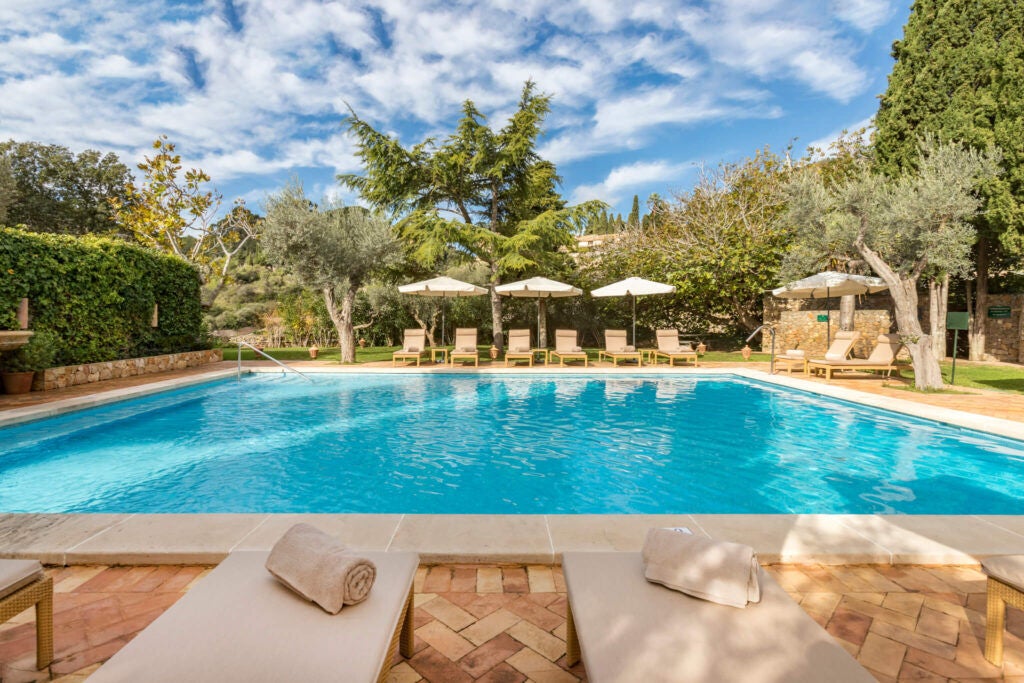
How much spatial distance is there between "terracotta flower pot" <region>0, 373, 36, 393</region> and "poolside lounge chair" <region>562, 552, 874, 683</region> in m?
11.3

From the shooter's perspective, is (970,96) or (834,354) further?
(970,96)

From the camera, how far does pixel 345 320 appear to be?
575 inches

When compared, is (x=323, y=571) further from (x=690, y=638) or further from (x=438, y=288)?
(x=438, y=288)

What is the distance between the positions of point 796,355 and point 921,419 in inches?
205

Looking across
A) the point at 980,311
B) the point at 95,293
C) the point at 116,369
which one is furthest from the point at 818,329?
the point at 95,293

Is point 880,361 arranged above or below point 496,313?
below

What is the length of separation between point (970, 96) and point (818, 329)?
286 inches

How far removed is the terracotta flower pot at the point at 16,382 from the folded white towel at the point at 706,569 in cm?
1157

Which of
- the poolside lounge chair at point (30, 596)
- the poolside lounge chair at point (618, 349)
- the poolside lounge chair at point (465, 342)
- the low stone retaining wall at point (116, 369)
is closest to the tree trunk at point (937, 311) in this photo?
the poolside lounge chair at point (618, 349)

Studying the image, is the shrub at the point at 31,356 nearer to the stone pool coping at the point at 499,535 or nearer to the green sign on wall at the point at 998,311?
the stone pool coping at the point at 499,535

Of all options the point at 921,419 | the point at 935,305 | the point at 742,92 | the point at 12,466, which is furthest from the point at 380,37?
the point at 935,305

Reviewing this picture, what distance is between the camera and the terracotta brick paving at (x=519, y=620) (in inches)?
74.5

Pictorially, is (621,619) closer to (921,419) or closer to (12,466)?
(12,466)

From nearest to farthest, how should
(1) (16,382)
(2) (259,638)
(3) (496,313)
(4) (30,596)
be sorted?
1. (2) (259,638)
2. (4) (30,596)
3. (1) (16,382)
4. (3) (496,313)
